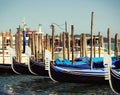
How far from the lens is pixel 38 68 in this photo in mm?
25750

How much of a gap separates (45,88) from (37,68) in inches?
203

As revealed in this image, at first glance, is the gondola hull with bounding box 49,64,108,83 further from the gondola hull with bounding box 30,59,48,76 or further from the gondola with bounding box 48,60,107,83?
the gondola hull with bounding box 30,59,48,76

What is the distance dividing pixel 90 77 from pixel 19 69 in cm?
792

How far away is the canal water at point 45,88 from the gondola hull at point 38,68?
0.66 metres

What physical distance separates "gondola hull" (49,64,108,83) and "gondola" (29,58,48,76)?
3.01 metres

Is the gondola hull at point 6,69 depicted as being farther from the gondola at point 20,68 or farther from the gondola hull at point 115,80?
the gondola hull at point 115,80

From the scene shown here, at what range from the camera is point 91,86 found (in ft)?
69.2

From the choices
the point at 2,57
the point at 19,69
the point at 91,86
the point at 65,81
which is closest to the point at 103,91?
the point at 91,86

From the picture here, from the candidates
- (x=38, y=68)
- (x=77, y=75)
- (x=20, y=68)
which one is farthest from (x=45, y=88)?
(x=20, y=68)

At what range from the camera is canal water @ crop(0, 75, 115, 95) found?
1916 cm

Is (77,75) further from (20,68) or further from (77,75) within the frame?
(20,68)

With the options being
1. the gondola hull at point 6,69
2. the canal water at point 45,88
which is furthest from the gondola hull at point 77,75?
the gondola hull at point 6,69

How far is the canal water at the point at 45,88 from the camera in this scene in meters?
19.2

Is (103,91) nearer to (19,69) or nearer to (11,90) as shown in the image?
(11,90)
